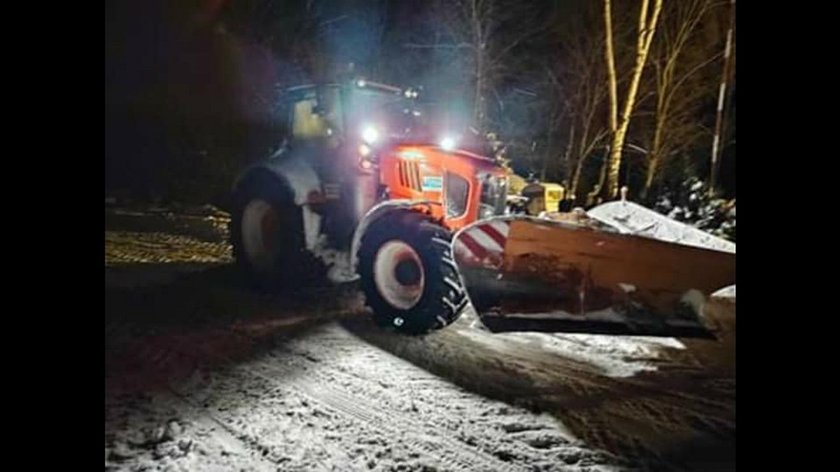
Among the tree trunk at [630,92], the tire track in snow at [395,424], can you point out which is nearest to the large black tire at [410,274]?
the tire track in snow at [395,424]

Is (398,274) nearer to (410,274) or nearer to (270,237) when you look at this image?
(410,274)

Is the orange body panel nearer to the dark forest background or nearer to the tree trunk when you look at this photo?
the dark forest background

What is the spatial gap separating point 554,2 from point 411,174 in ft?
2.06

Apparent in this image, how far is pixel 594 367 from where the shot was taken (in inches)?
79.4

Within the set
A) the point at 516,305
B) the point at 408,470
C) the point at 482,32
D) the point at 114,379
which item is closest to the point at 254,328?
the point at 114,379

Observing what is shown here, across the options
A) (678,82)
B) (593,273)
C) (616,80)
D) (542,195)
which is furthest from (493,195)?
(678,82)

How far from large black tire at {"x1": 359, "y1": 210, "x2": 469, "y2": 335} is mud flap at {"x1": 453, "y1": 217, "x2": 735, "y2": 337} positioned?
0.05 m

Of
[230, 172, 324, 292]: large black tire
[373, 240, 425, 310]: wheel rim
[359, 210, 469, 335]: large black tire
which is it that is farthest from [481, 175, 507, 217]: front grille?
[230, 172, 324, 292]: large black tire

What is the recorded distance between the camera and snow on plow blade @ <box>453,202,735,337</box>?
6.54 feet

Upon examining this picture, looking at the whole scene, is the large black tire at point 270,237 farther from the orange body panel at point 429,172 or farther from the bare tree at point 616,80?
the bare tree at point 616,80

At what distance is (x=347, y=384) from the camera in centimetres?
203

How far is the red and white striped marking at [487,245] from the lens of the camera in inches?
82.0
